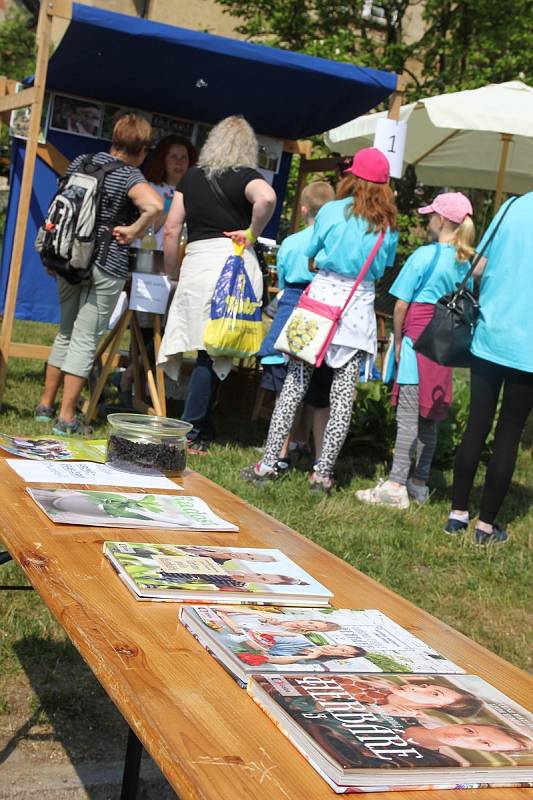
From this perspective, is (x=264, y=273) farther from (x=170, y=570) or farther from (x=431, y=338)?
(x=170, y=570)

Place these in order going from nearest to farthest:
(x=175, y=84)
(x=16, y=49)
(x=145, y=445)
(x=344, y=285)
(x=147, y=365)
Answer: (x=145, y=445), (x=344, y=285), (x=147, y=365), (x=175, y=84), (x=16, y=49)

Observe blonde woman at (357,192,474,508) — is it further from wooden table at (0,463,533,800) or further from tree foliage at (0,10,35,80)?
tree foliage at (0,10,35,80)

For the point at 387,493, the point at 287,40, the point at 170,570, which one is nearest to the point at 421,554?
the point at 387,493

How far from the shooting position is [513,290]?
16.5 ft

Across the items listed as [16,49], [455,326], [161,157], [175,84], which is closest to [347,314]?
[455,326]

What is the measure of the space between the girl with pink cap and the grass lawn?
33 cm

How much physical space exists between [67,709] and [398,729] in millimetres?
1995

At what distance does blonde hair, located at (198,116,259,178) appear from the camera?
613 cm

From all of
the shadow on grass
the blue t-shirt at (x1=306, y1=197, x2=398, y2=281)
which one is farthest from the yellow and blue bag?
the shadow on grass

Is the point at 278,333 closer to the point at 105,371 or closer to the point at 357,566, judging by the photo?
the point at 105,371

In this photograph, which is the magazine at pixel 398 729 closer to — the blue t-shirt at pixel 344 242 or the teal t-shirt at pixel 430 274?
the blue t-shirt at pixel 344 242

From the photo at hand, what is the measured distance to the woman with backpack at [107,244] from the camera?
6.18m

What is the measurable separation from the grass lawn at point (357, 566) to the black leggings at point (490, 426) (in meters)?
0.28

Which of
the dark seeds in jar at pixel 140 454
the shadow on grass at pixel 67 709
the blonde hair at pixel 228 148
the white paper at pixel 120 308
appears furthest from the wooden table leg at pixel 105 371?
the dark seeds in jar at pixel 140 454
